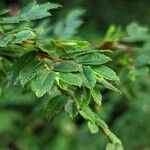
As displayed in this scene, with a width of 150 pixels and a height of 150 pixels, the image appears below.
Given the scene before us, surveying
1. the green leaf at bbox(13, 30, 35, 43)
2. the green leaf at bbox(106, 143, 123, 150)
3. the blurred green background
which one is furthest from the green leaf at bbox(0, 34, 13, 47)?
the blurred green background

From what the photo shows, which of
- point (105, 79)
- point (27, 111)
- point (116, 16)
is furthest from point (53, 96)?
point (116, 16)

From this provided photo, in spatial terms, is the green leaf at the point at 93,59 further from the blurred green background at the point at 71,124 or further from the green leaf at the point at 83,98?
the blurred green background at the point at 71,124

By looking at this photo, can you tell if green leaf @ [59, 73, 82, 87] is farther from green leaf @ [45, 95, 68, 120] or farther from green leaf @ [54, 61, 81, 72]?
green leaf @ [45, 95, 68, 120]

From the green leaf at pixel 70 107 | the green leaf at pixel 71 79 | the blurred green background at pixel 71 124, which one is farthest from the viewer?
the blurred green background at pixel 71 124

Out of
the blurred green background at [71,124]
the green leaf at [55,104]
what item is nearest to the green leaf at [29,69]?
the green leaf at [55,104]

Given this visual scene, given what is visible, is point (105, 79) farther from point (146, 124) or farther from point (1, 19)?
point (146, 124)

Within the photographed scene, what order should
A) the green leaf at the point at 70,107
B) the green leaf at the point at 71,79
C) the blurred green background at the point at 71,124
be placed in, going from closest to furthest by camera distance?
1. the green leaf at the point at 71,79
2. the green leaf at the point at 70,107
3. the blurred green background at the point at 71,124
